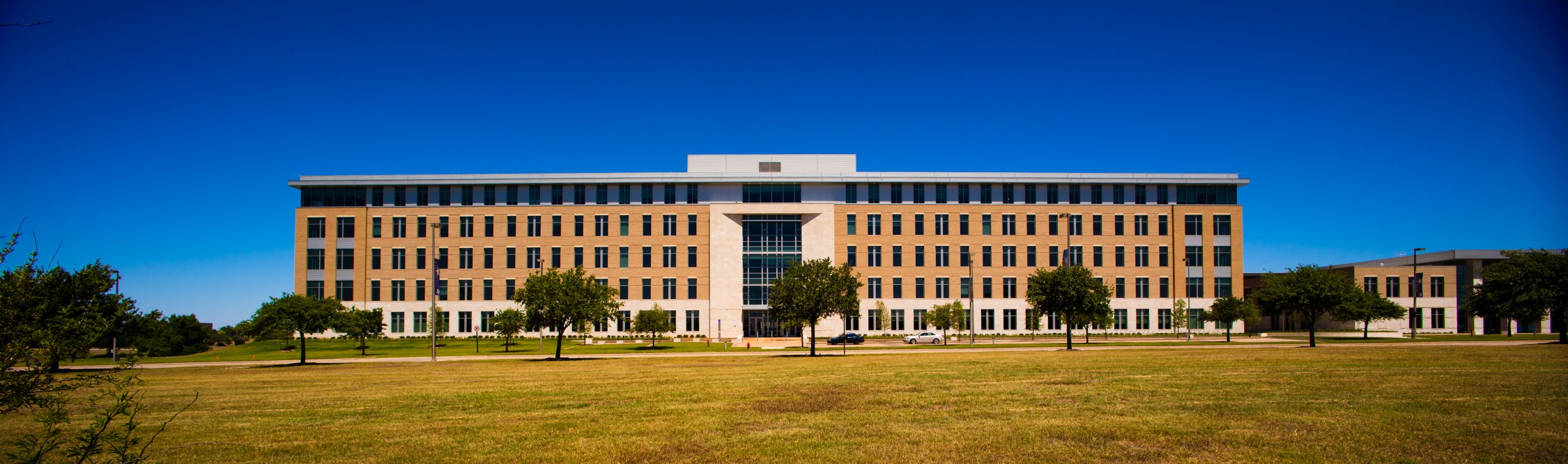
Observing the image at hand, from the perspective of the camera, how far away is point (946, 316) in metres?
73.9

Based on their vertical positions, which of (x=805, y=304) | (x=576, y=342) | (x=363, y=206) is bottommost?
(x=576, y=342)

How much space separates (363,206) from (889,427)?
8451 centimetres

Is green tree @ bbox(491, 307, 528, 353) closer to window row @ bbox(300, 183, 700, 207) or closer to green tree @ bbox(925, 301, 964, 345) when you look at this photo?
window row @ bbox(300, 183, 700, 207)

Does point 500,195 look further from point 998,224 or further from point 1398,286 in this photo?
point 1398,286

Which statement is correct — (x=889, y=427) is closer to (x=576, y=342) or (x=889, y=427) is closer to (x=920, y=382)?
(x=920, y=382)

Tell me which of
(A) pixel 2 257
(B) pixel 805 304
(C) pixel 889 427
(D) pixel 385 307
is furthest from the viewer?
(D) pixel 385 307

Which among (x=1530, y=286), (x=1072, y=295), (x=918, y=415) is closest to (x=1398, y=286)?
(x=1530, y=286)

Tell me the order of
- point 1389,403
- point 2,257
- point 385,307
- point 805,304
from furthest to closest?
point 385,307 → point 805,304 → point 1389,403 → point 2,257

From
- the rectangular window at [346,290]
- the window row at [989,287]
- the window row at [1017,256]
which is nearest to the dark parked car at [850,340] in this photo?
the window row at [989,287]

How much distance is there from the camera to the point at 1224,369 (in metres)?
26.5

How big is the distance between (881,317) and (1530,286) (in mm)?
49541

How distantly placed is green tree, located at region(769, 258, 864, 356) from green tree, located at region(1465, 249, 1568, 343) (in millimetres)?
38954

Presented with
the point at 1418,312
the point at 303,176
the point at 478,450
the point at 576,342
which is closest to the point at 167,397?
the point at 478,450

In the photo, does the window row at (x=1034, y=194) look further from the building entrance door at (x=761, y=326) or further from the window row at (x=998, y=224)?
the building entrance door at (x=761, y=326)
